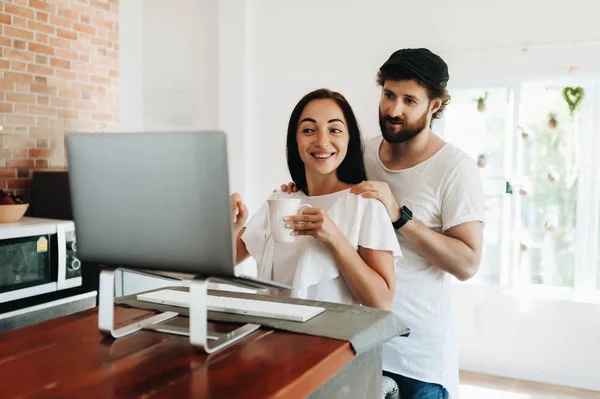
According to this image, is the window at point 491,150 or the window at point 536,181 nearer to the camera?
the window at point 536,181

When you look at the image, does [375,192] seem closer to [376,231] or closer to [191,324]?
[376,231]

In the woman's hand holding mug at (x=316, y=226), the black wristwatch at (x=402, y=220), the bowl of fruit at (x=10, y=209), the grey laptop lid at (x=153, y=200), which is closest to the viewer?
the grey laptop lid at (x=153, y=200)

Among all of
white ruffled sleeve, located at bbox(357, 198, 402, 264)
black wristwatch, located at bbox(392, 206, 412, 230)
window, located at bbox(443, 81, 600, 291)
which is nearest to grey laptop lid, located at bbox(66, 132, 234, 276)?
white ruffled sleeve, located at bbox(357, 198, 402, 264)

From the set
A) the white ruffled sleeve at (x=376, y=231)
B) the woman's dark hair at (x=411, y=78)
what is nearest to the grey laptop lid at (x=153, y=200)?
the white ruffled sleeve at (x=376, y=231)

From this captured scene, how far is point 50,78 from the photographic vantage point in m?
3.57

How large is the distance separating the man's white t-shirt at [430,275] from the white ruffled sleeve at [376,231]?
1.06ft

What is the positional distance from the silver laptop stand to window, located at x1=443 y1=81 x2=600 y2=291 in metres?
3.22

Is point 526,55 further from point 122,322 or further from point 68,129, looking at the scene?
point 122,322

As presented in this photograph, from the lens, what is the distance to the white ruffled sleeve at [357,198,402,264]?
4.91 feet

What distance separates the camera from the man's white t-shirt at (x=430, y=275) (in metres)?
1.74

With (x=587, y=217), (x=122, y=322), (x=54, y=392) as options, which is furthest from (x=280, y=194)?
(x=587, y=217)

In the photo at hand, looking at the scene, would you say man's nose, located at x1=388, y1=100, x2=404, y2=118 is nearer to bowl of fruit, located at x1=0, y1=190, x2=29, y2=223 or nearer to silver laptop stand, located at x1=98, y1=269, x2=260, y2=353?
silver laptop stand, located at x1=98, y1=269, x2=260, y2=353

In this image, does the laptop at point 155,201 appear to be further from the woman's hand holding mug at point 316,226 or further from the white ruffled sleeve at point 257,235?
the white ruffled sleeve at point 257,235

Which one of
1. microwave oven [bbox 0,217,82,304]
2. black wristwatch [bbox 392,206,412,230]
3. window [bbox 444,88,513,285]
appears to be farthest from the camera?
window [bbox 444,88,513,285]
